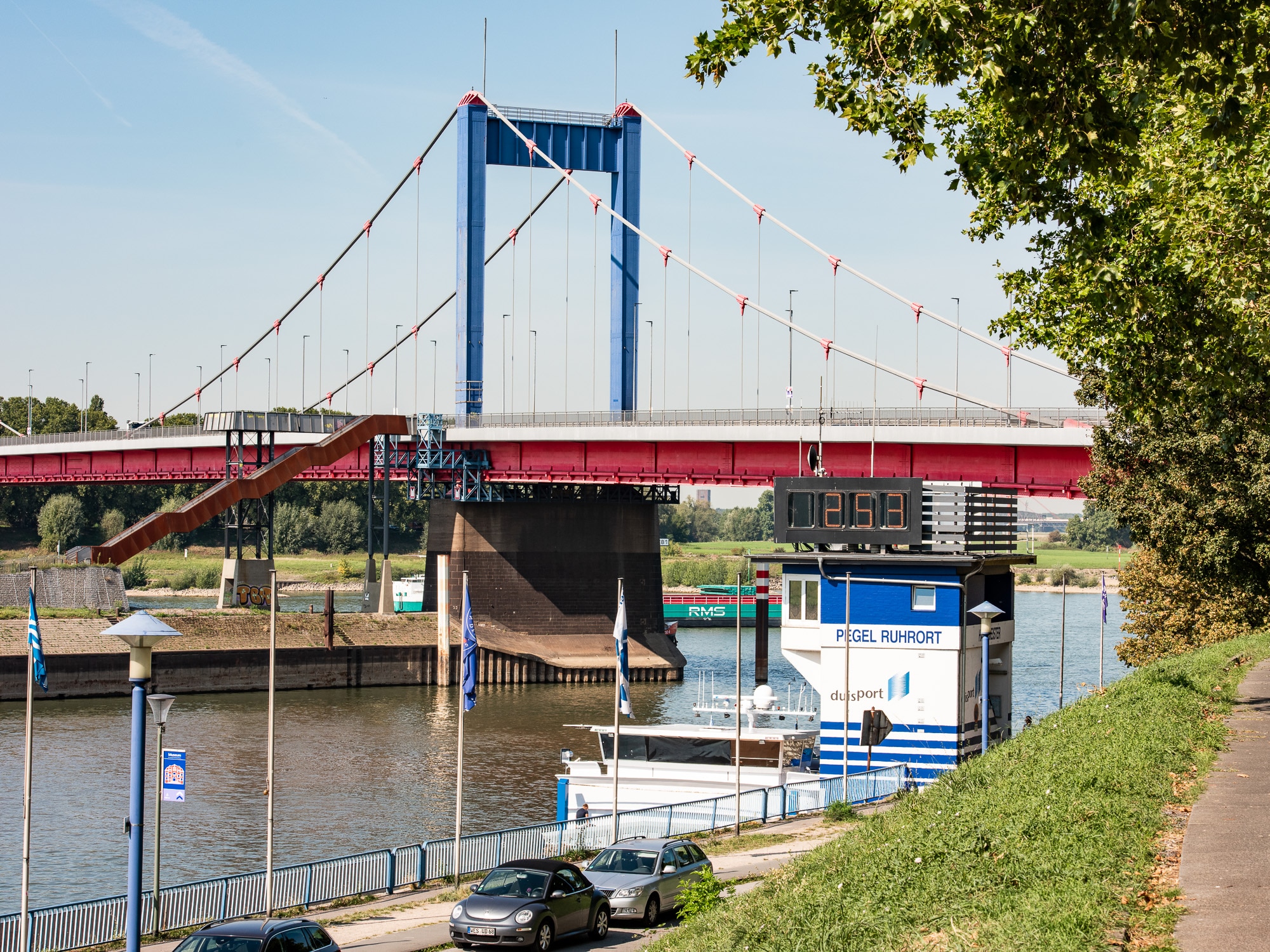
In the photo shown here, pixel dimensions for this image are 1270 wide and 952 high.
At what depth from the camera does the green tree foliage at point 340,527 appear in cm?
16938

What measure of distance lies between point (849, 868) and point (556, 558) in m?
72.6

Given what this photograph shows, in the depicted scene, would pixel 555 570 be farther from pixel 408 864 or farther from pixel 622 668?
pixel 408 864

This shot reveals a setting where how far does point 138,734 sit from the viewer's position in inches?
734

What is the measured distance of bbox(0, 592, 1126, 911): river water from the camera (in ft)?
126

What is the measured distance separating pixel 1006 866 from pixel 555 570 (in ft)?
243

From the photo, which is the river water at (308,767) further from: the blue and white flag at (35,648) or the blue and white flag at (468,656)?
the blue and white flag at (468,656)

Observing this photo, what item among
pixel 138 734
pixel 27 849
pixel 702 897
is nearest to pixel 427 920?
pixel 702 897

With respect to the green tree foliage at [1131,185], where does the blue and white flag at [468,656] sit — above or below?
below

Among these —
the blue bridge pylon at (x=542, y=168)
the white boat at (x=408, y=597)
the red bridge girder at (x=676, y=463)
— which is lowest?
the white boat at (x=408, y=597)

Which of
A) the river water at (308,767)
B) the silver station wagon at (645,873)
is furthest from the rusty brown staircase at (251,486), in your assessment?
the silver station wagon at (645,873)

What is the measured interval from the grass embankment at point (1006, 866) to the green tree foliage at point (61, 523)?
147420mm

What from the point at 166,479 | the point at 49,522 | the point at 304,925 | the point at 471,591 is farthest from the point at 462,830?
the point at 49,522

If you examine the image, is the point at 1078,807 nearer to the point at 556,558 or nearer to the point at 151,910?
the point at 151,910

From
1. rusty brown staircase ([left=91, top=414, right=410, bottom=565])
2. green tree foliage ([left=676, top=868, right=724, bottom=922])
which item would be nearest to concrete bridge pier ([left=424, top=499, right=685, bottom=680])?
rusty brown staircase ([left=91, top=414, right=410, bottom=565])
